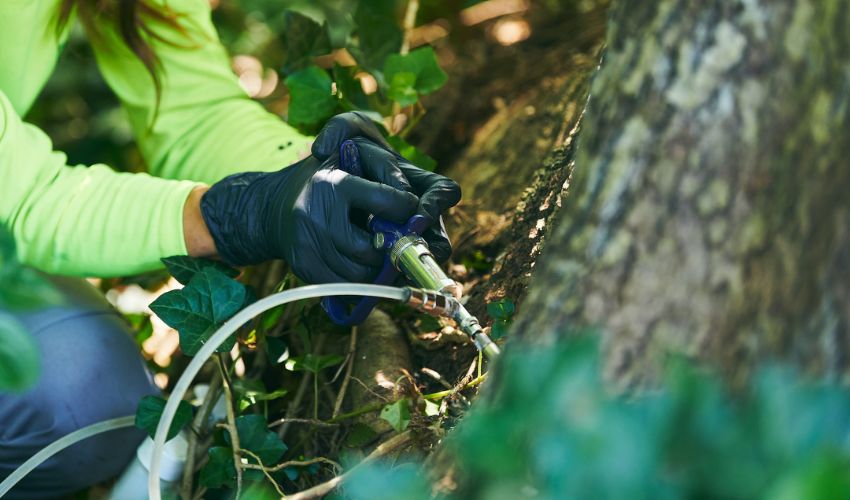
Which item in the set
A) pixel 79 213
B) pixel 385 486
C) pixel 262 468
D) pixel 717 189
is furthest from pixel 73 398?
pixel 717 189

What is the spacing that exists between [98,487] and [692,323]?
1157mm

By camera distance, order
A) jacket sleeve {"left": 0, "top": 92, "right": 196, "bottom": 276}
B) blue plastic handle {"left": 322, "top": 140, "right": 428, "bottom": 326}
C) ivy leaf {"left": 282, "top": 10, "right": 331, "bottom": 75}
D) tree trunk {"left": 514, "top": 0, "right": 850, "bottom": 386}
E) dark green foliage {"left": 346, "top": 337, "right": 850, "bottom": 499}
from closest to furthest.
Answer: dark green foliage {"left": 346, "top": 337, "right": 850, "bottom": 499} → tree trunk {"left": 514, "top": 0, "right": 850, "bottom": 386} → blue plastic handle {"left": 322, "top": 140, "right": 428, "bottom": 326} → jacket sleeve {"left": 0, "top": 92, "right": 196, "bottom": 276} → ivy leaf {"left": 282, "top": 10, "right": 331, "bottom": 75}

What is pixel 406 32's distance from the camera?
6.14 feet

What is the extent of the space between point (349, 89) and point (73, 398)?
666 mm

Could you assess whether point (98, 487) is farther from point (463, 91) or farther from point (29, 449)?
point (463, 91)

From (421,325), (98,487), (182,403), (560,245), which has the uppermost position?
(560,245)

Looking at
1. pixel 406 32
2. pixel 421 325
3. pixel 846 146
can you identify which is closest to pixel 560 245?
pixel 846 146

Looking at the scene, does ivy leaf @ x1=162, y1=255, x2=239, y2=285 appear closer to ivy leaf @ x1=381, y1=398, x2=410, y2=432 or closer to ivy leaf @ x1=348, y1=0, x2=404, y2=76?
ivy leaf @ x1=381, y1=398, x2=410, y2=432

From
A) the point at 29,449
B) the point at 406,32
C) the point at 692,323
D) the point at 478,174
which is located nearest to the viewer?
the point at 692,323

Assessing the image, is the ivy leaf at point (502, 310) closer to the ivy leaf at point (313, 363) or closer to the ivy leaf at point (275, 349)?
the ivy leaf at point (313, 363)

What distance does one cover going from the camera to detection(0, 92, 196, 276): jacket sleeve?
1.27m

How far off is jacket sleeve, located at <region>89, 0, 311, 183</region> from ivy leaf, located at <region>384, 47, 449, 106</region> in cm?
19

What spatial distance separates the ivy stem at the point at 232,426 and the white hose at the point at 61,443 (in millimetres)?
167

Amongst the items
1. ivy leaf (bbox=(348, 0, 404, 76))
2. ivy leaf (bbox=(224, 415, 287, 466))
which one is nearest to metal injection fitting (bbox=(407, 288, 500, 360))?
ivy leaf (bbox=(224, 415, 287, 466))
